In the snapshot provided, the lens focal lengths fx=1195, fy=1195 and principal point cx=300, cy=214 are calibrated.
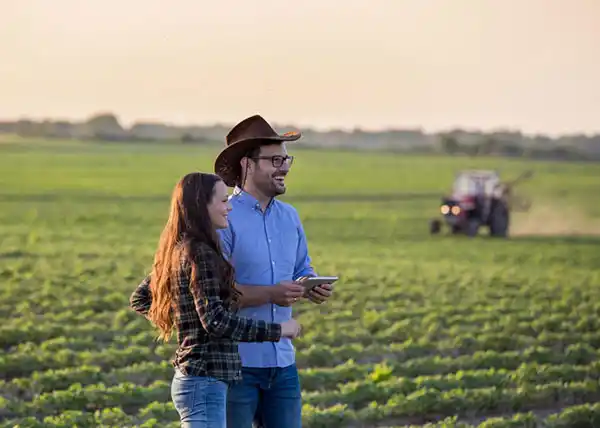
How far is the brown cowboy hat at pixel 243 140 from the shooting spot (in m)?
4.89

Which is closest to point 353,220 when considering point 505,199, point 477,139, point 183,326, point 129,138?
point 505,199

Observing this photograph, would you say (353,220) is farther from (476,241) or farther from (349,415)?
(349,415)

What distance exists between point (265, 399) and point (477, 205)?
22.7 m

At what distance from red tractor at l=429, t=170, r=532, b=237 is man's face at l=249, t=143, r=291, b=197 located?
22.0 meters

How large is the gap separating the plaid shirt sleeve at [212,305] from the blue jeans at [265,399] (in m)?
0.32

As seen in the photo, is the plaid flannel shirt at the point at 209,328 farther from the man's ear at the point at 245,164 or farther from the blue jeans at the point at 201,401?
the man's ear at the point at 245,164

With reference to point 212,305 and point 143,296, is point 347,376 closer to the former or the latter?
point 143,296

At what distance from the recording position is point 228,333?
4410 millimetres

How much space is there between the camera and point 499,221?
27.9 m

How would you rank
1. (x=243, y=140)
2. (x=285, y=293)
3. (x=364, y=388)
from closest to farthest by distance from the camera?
(x=285, y=293), (x=243, y=140), (x=364, y=388)

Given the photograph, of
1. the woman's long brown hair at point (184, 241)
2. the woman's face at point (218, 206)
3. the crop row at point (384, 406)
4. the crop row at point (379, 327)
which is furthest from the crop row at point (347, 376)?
the woman's face at point (218, 206)

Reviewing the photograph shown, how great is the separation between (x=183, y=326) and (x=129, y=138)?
55.9 meters

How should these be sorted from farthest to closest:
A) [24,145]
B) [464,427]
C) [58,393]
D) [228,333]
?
[24,145]
[58,393]
[464,427]
[228,333]

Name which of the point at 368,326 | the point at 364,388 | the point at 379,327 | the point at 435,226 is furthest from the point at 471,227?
the point at 364,388
